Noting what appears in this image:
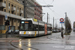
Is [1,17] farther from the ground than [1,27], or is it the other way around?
[1,17]

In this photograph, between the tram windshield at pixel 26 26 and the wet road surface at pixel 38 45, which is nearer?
the wet road surface at pixel 38 45

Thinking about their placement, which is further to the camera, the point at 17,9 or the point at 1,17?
the point at 17,9

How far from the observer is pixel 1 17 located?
5550cm

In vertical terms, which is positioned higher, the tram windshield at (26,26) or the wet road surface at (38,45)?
the tram windshield at (26,26)

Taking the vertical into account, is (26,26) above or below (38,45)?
above

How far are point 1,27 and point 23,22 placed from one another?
32.2 meters

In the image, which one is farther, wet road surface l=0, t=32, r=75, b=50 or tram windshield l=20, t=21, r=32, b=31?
tram windshield l=20, t=21, r=32, b=31

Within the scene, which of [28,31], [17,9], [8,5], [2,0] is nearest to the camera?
[28,31]

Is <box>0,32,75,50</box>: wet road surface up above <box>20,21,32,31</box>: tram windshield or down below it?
below

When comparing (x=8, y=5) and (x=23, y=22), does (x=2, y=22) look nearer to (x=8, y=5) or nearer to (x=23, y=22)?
(x=8, y=5)

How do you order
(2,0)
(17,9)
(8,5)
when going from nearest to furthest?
(2,0), (8,5), (17,9)

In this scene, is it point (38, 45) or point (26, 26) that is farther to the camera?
point (26, 26)

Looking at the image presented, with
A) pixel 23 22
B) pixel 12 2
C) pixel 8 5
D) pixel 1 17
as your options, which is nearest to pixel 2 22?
pixel 1 17

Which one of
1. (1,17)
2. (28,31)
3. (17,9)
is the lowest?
(28,31)
